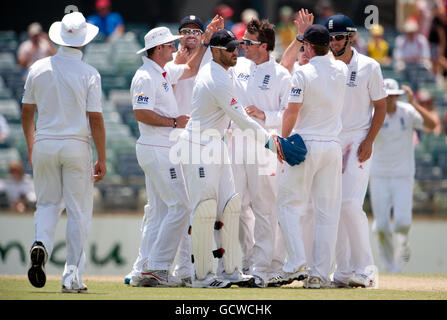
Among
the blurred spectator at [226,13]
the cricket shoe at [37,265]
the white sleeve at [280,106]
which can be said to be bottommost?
the cricket shoe at [37,265]

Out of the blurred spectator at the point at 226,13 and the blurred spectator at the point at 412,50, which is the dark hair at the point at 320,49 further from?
the blurred spectator at the point at 412,50

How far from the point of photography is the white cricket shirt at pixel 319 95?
8.70 m

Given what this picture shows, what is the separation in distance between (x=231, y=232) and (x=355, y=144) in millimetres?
1693

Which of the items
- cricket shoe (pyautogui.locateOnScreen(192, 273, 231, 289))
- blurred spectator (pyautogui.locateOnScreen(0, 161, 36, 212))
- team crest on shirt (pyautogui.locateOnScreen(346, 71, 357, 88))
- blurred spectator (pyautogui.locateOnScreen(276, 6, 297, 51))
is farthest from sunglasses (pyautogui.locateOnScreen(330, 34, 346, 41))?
blurred spectator (pyautogui.locateOnScreen(276, 6, 297, 51))

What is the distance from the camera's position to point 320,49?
8789 millimetres

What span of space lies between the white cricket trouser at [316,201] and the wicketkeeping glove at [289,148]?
0.14 meters

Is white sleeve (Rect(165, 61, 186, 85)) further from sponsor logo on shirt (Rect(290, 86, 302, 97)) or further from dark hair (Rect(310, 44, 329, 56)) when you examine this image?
dark hair (Rect(310, 44, 329, 56))

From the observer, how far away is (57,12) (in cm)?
2138

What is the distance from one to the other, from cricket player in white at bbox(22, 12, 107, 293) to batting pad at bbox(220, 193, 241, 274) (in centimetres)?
132

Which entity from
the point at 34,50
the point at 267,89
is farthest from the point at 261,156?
the point at 34,50

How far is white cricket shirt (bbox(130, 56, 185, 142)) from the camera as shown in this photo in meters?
8.99

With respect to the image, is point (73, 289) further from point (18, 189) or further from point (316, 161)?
point (18, 189)

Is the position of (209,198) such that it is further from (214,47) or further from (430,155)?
(430,155)

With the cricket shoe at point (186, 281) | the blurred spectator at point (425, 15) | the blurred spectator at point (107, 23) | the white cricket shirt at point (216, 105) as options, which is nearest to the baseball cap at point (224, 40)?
the white cricket shirt at point (216, 105)
